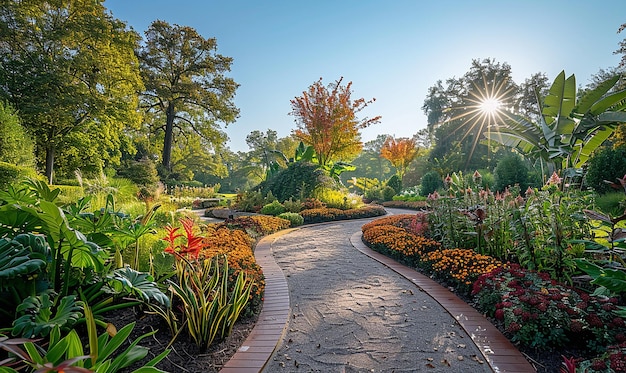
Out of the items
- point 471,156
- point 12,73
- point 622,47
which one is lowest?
point 471,156

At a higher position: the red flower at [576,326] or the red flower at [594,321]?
the red flower at [594,321]

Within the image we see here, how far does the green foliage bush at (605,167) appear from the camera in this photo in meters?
8.84

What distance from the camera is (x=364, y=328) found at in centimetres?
300

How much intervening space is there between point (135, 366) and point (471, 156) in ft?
91.9

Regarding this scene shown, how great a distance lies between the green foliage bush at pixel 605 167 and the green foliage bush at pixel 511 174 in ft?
15.1

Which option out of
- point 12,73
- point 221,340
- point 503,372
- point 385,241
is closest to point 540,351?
point 503,372

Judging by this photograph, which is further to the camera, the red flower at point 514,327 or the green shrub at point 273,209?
the green shrub at point 273,209

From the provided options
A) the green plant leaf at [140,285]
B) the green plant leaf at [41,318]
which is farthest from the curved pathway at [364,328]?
the green plant leaf at [41,318]

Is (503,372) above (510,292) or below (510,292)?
below

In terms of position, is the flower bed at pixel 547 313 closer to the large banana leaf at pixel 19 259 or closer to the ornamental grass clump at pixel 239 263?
the ornamental grass clump at pixel 239 263

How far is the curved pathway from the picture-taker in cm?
241

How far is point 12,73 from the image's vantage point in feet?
41.7

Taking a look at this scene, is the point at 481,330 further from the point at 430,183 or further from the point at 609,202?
the point at 430,183

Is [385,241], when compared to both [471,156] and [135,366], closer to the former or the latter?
[135,366]
